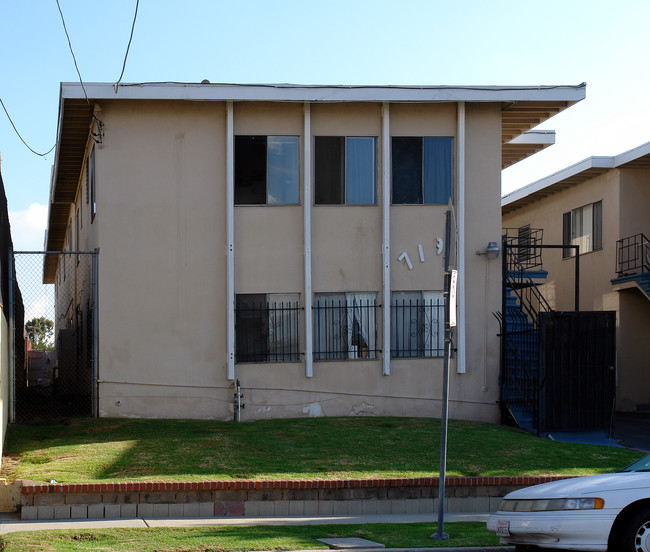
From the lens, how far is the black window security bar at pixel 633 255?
71.6ft

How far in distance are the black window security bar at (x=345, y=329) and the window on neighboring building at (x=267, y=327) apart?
0.45 meters

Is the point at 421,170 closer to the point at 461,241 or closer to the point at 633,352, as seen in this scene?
the point at 461,241

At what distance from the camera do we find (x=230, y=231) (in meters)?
16.1

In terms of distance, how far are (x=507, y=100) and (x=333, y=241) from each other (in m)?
4.38

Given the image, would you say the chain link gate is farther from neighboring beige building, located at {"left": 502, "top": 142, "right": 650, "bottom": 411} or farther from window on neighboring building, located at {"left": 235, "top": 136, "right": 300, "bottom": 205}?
neighboring beige building, located at {"left": 502, "top": 142, "right": 650, "bottom": 411}

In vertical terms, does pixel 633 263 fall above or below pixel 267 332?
above

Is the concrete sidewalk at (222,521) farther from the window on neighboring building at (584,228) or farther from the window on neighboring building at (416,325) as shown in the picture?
the window on neighboring building at (584,228)

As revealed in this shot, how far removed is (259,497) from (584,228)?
17.1 meters

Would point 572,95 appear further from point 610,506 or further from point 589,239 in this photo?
point 610,506

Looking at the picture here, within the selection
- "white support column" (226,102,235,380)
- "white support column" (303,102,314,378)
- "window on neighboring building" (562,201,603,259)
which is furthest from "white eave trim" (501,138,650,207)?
"white support column" (226,102,235,380)

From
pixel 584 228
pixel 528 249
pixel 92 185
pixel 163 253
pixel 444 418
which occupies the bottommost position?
pixel 444 418

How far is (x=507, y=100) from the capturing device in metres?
16.5

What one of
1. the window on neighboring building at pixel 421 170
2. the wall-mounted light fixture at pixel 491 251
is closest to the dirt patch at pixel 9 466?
the window on neighboring building at pixel 421 170

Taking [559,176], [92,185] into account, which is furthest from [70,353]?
[559,176]
